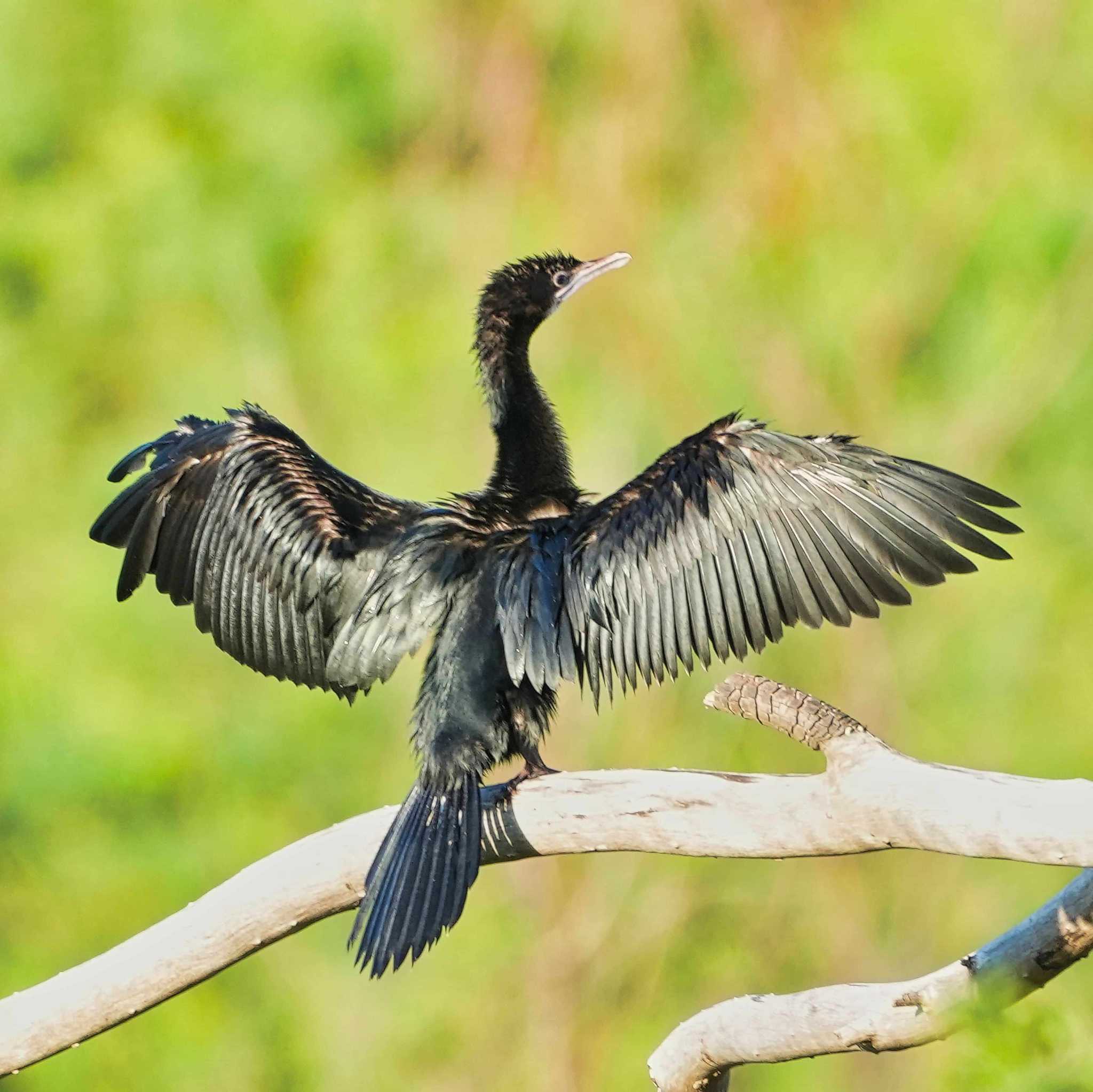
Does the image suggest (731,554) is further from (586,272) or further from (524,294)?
(586,272)

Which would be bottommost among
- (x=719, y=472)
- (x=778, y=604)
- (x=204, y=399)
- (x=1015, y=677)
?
(x=778, y=604)

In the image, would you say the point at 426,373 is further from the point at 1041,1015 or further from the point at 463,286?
Answer: the point at 1041,1015

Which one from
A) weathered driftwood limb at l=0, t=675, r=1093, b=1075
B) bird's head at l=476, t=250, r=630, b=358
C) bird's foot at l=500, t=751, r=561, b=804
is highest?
bird's head at l=476, t=250, r=630, b=358

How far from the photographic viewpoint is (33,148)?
47.3ft

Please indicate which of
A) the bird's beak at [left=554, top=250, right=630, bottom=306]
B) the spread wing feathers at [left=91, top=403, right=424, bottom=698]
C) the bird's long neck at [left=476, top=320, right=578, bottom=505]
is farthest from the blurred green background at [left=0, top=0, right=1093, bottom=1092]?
the spread wing feathers at [left=91, top=403, right=424, bottom=698]

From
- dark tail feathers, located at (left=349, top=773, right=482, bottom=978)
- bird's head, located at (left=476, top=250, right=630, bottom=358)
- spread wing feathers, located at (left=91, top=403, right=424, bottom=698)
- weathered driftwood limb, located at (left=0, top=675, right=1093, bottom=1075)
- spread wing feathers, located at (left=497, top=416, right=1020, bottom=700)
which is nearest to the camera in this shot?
weathered driftwood limb, located at (left=0, top=675, right=1093, bottom=1075)

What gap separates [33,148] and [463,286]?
5.13 m

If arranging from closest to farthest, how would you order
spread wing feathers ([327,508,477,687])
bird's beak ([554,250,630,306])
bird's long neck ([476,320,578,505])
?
spread wing feathers ([327,508,477,687]) → bird's long neck ([476,320,578,505]) → bird's beak ([554,250,630,306])

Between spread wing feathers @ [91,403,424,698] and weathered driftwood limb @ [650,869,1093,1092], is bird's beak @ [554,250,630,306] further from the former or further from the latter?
weathered driftwood limb @ [650,869,1093,1092]

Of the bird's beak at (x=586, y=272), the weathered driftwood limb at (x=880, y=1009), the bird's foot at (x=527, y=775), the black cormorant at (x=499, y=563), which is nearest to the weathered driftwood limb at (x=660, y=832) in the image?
the bird's foot at (x=527, y=775)

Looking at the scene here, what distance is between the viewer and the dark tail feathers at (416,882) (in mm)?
3713

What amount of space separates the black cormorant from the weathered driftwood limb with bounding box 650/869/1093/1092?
1.93 ft

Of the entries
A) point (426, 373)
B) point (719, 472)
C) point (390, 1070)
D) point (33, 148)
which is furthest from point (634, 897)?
point (33, 148)

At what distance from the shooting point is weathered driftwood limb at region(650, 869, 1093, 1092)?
3432 mm
